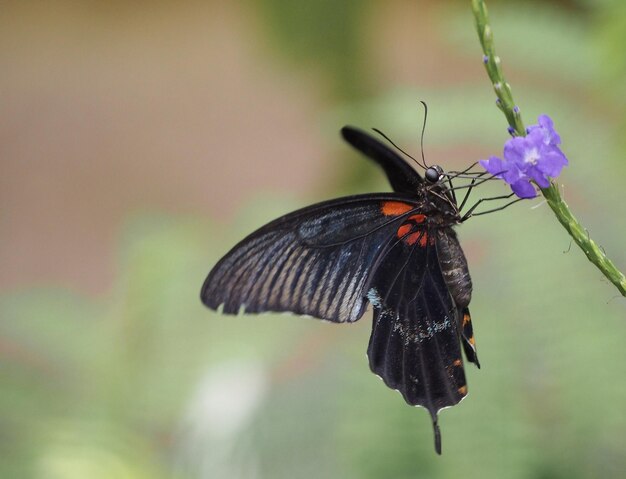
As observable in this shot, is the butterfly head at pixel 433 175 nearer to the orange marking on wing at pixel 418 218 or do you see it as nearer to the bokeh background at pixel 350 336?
the orange marking on wing at pixel 418 218

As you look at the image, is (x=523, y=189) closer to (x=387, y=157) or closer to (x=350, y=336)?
(x=387, y=157)

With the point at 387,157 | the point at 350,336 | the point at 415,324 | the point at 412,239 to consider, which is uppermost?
the point at 350,336

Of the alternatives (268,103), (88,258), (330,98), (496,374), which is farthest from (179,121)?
(496,374)

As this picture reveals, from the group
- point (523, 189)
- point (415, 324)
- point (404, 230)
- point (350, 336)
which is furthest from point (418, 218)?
point (350, 336)

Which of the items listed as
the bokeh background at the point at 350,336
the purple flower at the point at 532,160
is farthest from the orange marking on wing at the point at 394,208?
the bokeh background at the point at 350,336

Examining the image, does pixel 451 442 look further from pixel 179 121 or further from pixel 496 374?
pixel 179 121

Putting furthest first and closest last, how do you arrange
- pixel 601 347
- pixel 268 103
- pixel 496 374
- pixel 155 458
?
pixel 268 103, pixel 155 458, pixel 496 374, pixel 601 347
